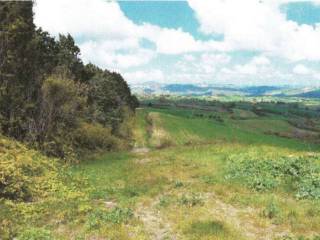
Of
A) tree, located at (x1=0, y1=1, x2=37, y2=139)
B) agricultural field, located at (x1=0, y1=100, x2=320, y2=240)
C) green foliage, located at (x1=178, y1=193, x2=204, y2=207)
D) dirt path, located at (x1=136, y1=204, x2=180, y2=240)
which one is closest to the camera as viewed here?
dirt path, located at (x1=136, y1=204, x2=180, y2=240)

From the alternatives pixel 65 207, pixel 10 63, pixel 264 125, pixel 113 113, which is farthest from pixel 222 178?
pixel 264 125

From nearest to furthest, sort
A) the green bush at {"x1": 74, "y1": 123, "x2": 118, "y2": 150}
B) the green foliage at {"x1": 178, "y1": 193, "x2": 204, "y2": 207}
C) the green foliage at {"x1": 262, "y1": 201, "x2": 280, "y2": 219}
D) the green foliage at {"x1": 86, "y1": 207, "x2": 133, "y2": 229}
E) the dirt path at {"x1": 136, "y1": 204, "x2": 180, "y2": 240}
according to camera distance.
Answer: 1. the dirt path at {"x1": 136, "y1": 204, "x2": 180, "y2": 240}
2. the green foliage at {"x1": 86, "y1": 207, "x2": 133, "y2": 229}
3. the green foliage at {"x1": 262, "y1": 201, "x2": 280, "y2": 219}
4. the green foliage at {"x1": 178, "y1": 193, "x2": 204, "y2": 207}
5. the green bush at {"x1": 74, "y1": 123, "x2": 118, "y2": 150}

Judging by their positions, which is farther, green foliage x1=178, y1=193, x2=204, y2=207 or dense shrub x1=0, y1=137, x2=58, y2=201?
dense shrub x1=0, y1=137, x2=58, y2=201

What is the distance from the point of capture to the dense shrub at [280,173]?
76.6ft

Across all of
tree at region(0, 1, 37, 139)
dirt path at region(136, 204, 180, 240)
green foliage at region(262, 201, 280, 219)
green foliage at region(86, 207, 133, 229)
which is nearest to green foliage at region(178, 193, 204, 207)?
dirt path at region(136, 204, 180, 240)

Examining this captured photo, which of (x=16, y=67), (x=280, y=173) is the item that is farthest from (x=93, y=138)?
(x=280, y=173)

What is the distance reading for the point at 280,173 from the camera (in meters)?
26.2

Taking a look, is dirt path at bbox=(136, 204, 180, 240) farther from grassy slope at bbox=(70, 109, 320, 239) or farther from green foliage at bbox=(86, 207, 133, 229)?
green foliage at bbox=(86, 207, 133, 229)

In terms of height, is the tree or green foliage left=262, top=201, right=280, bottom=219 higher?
the tree

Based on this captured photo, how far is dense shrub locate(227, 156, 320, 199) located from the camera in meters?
23.4

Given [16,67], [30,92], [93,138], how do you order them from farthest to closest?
[93,138] → [30,92] → [16,67]

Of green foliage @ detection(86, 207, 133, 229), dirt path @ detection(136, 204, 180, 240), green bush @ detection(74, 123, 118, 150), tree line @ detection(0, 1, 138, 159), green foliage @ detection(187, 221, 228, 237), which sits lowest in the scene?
green bush @ detection(74, 123, 118, 150)

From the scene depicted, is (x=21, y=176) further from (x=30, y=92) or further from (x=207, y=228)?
(x=30, y=92)

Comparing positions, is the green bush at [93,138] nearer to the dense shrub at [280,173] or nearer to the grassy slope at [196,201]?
the grassy slope at [196,201]
